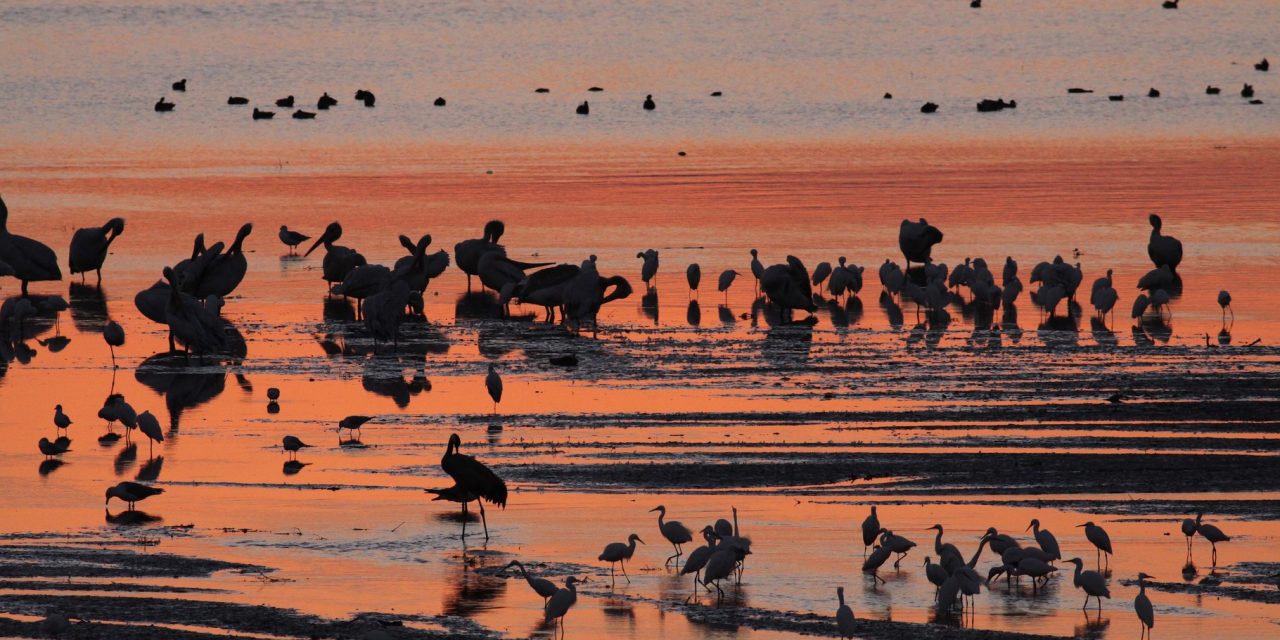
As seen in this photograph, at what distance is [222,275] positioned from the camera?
24984mm

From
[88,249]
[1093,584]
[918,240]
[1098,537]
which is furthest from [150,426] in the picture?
[918,240]

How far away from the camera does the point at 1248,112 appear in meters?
66.2

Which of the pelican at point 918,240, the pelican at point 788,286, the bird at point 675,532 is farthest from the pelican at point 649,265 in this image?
the bird at point 675,532

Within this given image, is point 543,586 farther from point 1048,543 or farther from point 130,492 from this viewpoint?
point 130,492

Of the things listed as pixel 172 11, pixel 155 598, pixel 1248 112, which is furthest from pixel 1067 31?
pixel 155 598

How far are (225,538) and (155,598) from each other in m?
1.76

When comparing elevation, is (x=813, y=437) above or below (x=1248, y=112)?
below

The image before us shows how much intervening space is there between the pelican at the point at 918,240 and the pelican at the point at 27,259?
37.5 ft

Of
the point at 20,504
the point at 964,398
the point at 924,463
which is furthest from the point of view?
the point at 964,398

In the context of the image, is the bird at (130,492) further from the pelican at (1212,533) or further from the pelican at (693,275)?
the pelican at (693,275)

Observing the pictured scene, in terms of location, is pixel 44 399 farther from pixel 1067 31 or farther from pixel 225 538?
pixel 1067 31

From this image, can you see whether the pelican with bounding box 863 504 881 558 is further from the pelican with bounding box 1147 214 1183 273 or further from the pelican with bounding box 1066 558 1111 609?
the pelican with bounding box 1147 214 1183 273

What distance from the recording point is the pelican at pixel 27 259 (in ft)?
87.7

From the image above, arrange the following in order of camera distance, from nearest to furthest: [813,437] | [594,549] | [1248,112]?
[594,549], [813,437], [1248,112]
